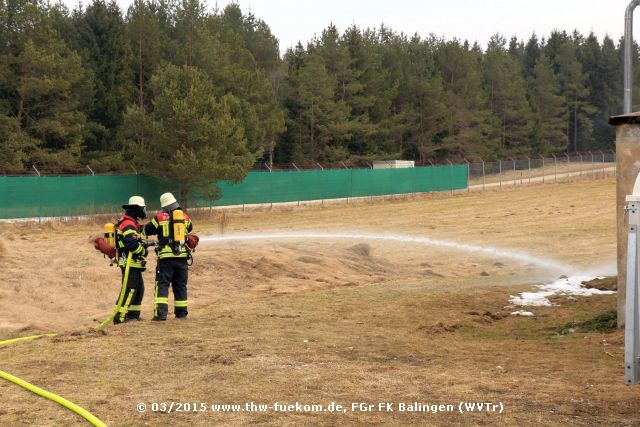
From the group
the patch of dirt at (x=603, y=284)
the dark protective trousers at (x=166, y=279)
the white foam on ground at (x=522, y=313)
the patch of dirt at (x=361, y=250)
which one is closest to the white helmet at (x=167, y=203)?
the dark protective trousers at (x=166, y=279)

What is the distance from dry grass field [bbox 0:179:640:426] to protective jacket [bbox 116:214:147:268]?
0.91 m

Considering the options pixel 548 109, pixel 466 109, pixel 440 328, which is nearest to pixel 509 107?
pixel 548 109

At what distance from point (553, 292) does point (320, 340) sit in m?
6.34

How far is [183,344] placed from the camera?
977 centimetres

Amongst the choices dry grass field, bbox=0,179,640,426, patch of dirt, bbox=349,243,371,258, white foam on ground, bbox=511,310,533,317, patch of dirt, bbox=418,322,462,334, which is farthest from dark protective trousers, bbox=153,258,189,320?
patch of dirt, bbox=349,243,371,258

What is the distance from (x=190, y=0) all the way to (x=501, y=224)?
126 ft

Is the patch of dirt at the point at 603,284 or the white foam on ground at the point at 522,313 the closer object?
the white foam on ground at the point at 522,313

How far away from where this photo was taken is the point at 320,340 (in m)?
10.2

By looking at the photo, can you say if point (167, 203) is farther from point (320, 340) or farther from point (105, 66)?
point (105, 66)

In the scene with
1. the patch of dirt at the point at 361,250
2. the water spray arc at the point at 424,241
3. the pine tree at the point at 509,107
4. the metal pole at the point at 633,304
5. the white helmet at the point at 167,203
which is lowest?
the water spray arc at the point at 424,241

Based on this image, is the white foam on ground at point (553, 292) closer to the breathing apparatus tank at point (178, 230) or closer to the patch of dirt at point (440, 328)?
the patch of dirt at point (440, 328)

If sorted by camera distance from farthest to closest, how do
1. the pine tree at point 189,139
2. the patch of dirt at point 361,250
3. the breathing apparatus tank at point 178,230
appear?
the pine tree at point 189,139, the patch of dirt at point 361,250, the breathing apparatus tank at point 178,230

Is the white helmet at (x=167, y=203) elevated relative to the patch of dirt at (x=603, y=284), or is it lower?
elevated

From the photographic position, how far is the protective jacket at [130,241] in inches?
448
